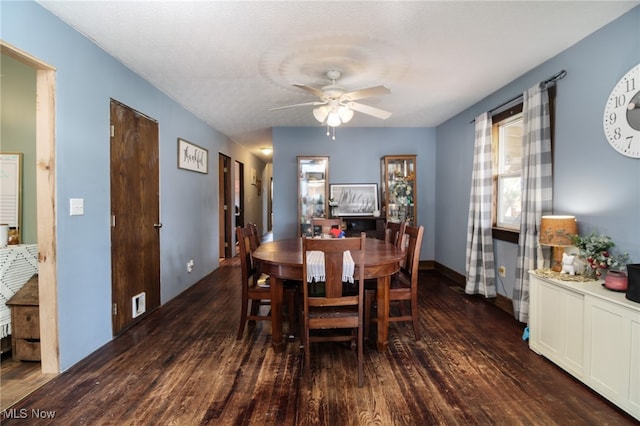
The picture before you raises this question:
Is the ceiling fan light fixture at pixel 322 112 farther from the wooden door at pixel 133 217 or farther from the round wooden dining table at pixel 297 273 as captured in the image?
the wooden door at pixel 133 217

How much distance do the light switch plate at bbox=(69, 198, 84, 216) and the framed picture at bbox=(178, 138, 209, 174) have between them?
5.55 feet

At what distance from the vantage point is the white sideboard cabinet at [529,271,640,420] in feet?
5.48

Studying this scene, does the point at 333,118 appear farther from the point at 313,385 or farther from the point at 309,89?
the point at 313,385

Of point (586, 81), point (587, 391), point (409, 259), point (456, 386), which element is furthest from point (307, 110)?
point (587, 391)

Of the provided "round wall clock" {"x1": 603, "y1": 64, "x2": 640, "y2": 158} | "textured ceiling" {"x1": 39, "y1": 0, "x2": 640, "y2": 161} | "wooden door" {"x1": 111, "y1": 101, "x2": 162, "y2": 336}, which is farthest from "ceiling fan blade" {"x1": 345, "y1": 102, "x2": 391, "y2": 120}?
"wooden door" {"x1": 111, "y1": 101, "x2": 162, "y2": 336}

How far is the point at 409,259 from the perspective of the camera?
2.81 m

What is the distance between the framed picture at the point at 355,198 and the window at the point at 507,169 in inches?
76.3

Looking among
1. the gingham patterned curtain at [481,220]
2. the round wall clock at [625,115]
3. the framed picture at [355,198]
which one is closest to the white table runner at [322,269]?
the round wall clock at [625,115]

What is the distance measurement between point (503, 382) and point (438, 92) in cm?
297

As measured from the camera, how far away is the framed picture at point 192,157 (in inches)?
156

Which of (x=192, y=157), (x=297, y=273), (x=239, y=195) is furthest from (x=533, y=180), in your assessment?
(x=239, y=195)

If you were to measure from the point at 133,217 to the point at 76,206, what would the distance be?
690 millimetres

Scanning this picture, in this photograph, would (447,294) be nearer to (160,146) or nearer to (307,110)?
(307,110)

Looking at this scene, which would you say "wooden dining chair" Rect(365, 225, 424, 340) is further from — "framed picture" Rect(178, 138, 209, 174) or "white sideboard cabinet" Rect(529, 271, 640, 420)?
"framed picture" Rect(178, 138, 209, 174)
